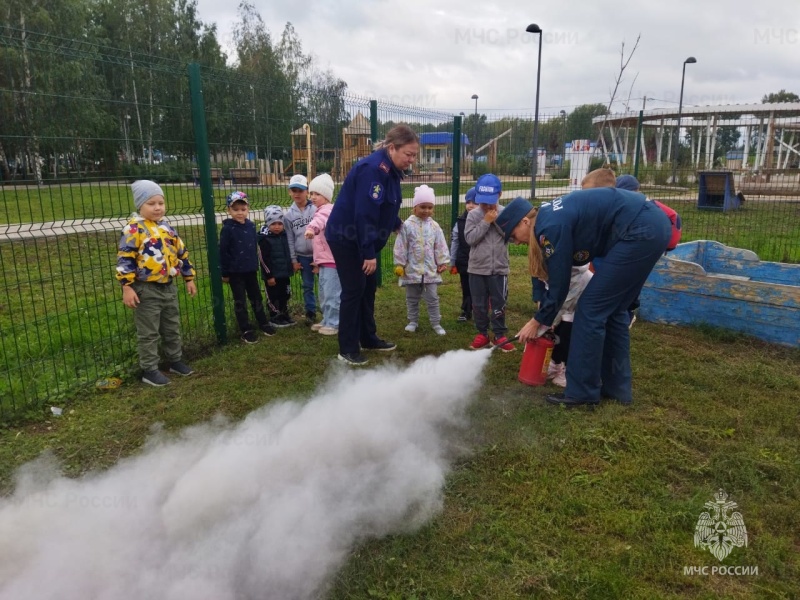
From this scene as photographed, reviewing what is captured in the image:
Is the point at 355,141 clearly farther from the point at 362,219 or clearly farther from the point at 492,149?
the point at 492,149

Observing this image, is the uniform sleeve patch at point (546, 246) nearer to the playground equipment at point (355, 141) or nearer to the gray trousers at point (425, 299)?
the gray trousers at point (425, 299)

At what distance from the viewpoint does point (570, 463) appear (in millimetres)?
3555

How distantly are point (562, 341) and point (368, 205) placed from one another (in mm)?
2126

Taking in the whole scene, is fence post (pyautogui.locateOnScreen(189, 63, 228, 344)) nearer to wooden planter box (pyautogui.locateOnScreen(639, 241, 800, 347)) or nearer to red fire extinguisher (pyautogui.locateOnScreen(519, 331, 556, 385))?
red fire extinguisher (pyautogui.locateOnScreen(519, 331, 556, 385))

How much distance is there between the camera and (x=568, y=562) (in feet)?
8.76

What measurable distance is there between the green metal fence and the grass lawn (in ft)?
2.53

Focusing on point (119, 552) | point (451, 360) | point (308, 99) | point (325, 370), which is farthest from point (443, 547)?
point (308, 99)

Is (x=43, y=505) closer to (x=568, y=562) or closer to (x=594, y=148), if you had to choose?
(x=568, y=562)

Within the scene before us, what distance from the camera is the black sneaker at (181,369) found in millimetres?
5066

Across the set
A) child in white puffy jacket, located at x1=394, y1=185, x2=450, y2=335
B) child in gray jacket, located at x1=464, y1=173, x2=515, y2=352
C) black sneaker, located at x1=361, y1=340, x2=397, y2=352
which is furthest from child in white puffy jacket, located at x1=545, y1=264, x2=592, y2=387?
black sneaker, located at x1=361, y1=340, x2=397, y2=352

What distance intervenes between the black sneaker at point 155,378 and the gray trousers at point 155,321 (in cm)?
4

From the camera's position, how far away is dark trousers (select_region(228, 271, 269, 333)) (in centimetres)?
592

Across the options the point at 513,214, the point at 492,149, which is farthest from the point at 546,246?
the point at 492,149

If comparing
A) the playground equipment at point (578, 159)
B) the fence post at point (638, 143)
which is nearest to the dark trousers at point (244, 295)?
the playground equipment at point (578, 159)
